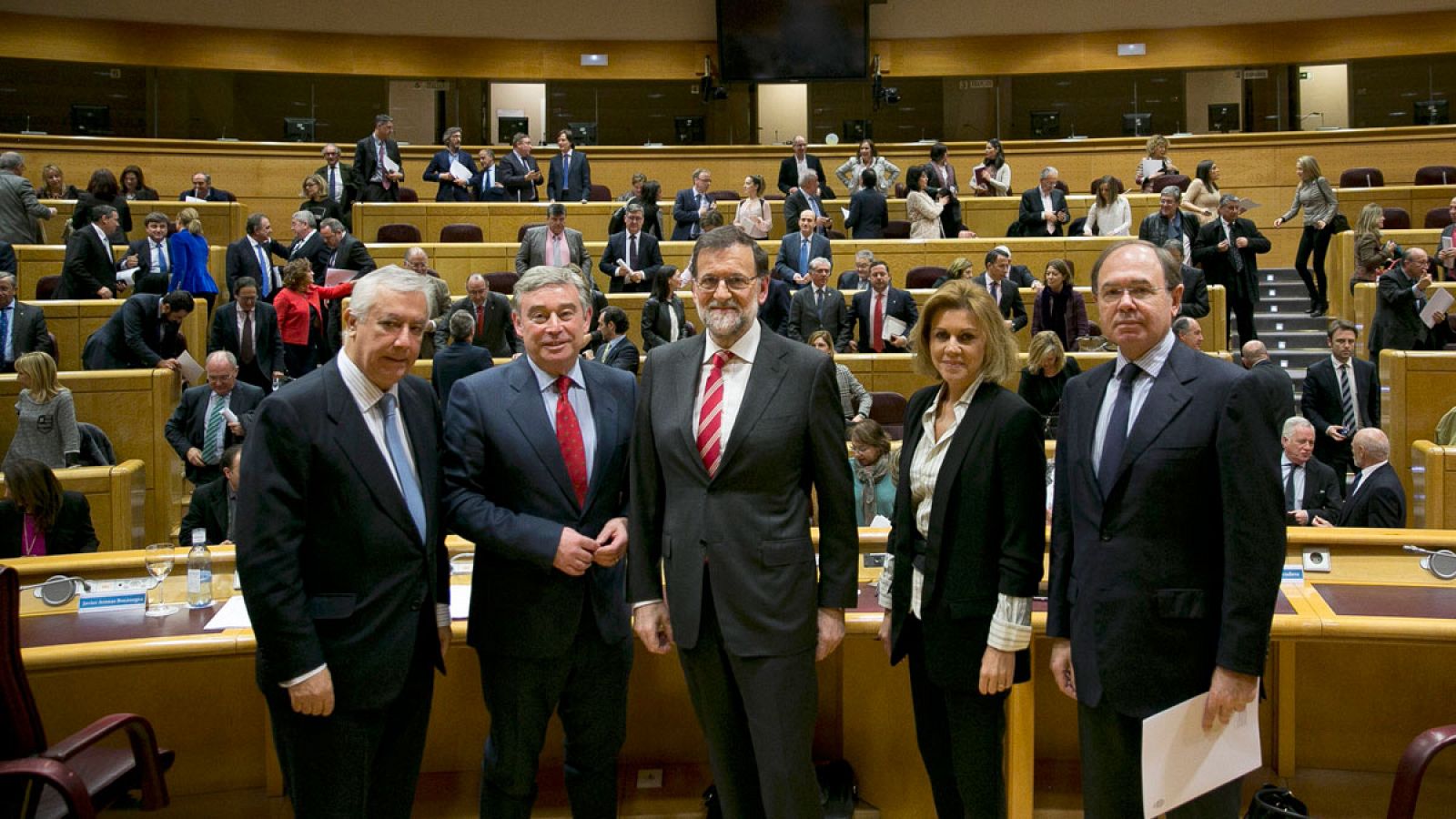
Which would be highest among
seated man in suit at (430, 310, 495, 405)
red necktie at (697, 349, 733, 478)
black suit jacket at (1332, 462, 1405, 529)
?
seated man in suit at (430, 310, 495, 405)

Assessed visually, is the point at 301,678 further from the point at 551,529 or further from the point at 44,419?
the point at 44,419

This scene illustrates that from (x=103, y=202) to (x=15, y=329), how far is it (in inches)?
118

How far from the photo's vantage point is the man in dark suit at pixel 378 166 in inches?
463

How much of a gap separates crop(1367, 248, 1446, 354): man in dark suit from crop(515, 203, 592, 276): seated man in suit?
5246mm

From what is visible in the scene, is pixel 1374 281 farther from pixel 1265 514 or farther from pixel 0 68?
pixel 0 68

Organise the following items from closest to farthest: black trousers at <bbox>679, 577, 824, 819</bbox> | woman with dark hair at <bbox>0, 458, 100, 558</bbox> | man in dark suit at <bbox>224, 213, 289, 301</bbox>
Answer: black trousers at <bbox>679, 577, 824, 819</bbox>
woman with dark hair at <bbox>0, 458, 100, 558</bbox>
man in dark suit at <bbox>224, 213, 289, 301</bbox>

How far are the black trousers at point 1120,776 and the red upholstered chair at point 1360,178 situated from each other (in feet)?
41.8

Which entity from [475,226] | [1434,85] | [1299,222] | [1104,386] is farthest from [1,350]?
[1434,85]

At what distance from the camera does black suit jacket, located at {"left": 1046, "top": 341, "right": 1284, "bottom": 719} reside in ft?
7.30

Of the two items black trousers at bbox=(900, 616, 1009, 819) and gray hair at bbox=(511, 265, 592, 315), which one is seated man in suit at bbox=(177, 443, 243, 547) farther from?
black trousers at bbox=(900, 616, 1009, 819)

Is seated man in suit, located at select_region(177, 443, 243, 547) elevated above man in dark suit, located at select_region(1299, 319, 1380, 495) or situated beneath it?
situated beneath

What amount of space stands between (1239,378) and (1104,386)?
26 cm

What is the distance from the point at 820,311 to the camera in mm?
8570

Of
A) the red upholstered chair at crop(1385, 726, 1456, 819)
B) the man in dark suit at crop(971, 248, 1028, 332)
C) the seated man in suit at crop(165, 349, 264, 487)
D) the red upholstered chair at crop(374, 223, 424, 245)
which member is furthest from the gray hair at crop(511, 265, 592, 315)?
the red upholstered chair at crop(374, 223, 424, 245)
